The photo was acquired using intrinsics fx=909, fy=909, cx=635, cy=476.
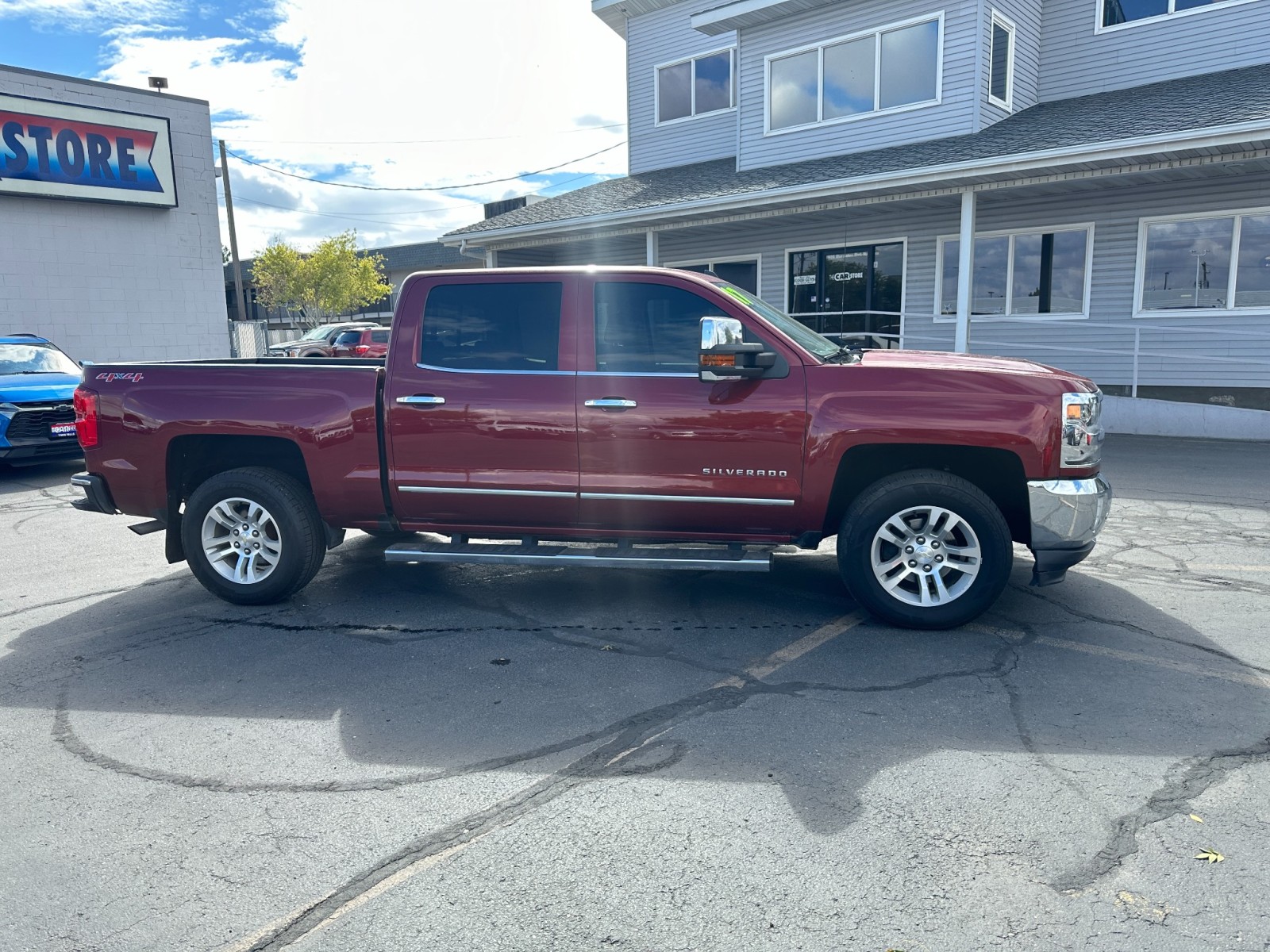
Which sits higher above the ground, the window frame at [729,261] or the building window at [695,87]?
the building window at [695,87]

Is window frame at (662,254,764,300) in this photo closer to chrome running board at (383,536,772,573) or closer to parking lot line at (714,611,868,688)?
chrome running board at (383,536,772,573)

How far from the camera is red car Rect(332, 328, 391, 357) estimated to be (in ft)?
79.4

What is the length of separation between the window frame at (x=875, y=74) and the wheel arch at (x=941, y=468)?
11828mm

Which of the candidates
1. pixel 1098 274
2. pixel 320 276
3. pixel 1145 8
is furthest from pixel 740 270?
pixel 320 276

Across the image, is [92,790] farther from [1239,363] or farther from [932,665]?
[1239,363]

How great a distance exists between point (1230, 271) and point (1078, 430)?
11.0m

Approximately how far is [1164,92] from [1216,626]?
39.3 feet

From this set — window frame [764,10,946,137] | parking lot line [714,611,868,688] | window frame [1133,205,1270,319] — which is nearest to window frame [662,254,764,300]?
window frame [764,10,946,137]

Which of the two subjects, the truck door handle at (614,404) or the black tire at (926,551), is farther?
the truck door handle at (614,404)

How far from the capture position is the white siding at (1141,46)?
45.4 feet

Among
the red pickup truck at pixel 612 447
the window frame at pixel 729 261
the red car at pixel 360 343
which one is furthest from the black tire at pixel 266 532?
the red car at pixel 360 343

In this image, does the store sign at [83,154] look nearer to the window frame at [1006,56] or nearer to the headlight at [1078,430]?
the window frame at [1006,56]

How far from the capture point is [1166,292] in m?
14.0

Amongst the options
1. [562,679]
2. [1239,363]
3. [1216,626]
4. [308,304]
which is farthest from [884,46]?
[308,304]
